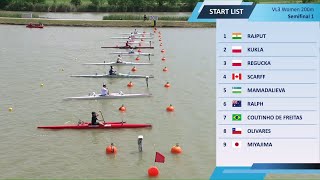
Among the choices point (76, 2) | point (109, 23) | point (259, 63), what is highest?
point (76, 2)

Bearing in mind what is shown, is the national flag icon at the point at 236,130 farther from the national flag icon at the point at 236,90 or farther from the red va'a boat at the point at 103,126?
the red va'a boat at the point at 103,126

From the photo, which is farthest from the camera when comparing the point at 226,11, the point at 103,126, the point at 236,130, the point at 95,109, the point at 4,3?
the point at 4,3

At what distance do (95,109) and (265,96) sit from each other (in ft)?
82.8

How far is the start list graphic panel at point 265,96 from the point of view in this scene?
621 centimetres

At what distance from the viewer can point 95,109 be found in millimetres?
30875

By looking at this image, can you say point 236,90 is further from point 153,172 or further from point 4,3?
point 4,3

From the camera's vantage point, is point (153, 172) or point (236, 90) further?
point (153, 172)

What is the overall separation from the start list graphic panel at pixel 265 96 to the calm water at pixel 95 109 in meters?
13.5

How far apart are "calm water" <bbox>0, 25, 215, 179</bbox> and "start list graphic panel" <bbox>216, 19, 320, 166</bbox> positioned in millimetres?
13491

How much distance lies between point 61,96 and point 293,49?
2967cm

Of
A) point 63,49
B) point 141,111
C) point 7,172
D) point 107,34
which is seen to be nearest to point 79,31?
point 107,34

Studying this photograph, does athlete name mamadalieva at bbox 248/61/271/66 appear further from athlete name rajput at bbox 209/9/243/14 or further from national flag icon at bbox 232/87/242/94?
athlete name rajput at bbox 209/9/243/14

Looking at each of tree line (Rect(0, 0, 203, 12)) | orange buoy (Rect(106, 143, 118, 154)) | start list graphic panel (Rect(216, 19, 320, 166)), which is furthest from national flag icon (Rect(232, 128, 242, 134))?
tree line (Rect(0, 0, 203, 12))

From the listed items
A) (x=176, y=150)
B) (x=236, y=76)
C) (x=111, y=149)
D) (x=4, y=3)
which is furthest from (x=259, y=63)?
(x=4, y=3)
